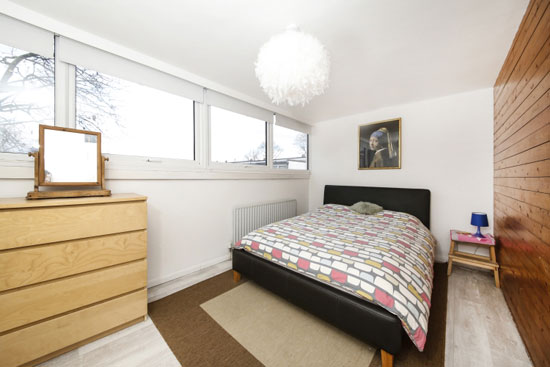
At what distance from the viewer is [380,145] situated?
3377 mm

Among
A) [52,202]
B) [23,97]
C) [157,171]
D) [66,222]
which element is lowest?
[66,222]

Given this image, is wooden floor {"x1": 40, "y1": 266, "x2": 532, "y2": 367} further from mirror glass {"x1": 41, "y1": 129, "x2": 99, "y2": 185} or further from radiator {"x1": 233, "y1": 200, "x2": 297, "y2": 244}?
radiator {"x1": 233, "y1": 200, "x2": 297, "y2": 244}

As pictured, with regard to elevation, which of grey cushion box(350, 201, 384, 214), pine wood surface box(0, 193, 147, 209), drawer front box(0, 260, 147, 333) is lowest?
drawer front box(0, 260, 147, 333)

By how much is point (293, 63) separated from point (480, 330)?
2.39 metres

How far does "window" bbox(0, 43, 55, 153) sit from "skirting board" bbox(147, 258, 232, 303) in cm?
159

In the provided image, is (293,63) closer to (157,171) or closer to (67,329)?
(157,171)

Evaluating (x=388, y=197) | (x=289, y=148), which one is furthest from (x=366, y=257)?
(x=289, y=148)

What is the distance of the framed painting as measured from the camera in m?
3.24

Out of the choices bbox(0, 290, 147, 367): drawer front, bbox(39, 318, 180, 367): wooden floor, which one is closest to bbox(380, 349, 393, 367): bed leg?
bbox(39, 318, 180, 367): wooden floor

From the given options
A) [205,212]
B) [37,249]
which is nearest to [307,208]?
[205,212]

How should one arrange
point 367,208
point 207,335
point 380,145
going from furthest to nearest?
1. point 380,145
2. point 367,208
3. point 207,335

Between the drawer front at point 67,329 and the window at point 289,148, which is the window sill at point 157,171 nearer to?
the window at point 289,148

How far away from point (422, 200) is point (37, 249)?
156 inches

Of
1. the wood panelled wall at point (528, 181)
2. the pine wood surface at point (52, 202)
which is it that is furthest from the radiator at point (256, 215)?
the wood panelled wall at point (528, 181)
